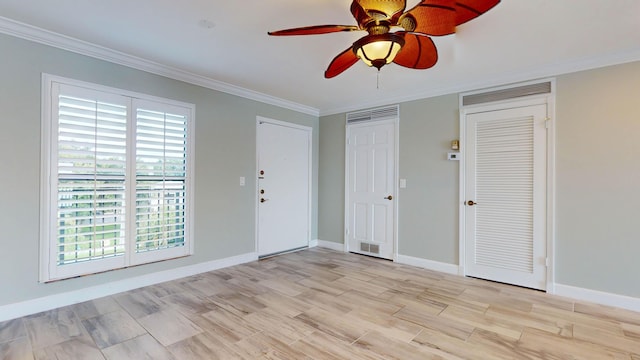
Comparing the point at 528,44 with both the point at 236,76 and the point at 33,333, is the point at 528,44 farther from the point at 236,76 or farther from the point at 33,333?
the point at 33,333

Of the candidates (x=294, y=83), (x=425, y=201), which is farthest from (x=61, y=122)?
(x=425, y=201)

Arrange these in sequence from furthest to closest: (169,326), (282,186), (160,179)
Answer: (282,186)
(160,179)
(169,326)

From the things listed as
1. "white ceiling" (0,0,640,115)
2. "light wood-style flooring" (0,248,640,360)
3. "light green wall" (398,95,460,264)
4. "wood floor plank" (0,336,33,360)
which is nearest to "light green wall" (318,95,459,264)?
"light green wall" (398,95,460,264)

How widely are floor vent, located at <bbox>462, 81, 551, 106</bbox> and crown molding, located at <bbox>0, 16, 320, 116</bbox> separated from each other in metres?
2.78

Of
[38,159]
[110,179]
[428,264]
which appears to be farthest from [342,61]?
[428,264]

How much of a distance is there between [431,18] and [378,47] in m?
0.32

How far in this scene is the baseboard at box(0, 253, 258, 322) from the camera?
2.61 meters

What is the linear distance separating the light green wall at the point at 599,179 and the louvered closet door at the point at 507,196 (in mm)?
188

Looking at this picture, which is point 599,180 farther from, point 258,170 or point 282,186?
point 258,170

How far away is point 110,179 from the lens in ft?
10.1

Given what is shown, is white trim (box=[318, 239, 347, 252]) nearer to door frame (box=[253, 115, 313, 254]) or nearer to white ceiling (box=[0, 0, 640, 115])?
door frame (box=[253, 115, 313, 254])

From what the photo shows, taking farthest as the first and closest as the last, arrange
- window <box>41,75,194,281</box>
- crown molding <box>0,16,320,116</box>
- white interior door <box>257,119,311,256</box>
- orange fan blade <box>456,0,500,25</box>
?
white interior door <box>257,119,311,256</box>, window <box>41,75,194,281</box>, crown molding <box>0,16,320,116</box>, orange fan blade <box>456,0,500,25</box>

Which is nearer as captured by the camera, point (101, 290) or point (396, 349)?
point (396, 349)

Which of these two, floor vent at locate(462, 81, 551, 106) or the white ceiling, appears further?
floor vent at locate(462, 81, 551, 106)
